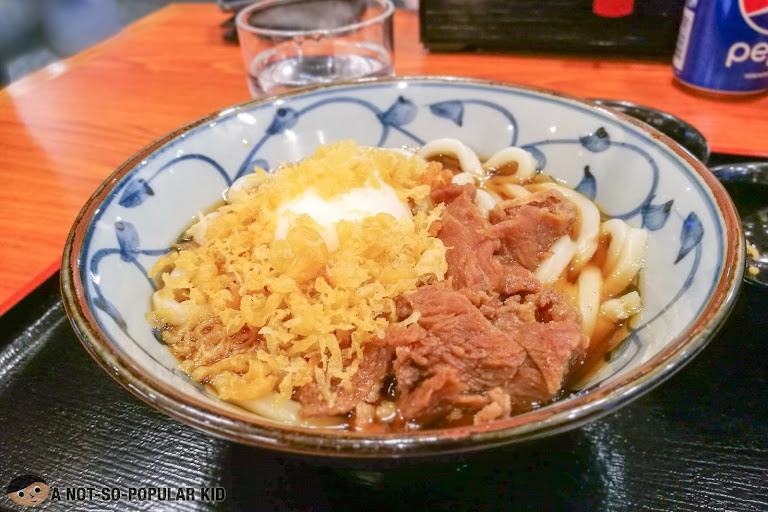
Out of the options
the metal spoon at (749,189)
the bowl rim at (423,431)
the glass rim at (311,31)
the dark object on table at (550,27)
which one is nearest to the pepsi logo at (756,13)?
the dark object on table at (550,27)

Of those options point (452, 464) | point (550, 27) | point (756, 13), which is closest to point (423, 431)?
point (452, 464)

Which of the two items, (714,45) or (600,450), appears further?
(714,45)

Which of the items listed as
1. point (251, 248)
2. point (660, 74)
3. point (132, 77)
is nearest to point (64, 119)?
point (132, 77)

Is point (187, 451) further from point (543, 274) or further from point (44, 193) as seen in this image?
A: point (44, 193)

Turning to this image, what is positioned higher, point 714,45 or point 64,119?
point 714,45

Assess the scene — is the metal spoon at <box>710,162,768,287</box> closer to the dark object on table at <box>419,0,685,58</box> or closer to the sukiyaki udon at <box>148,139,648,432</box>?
the sukiyaki udon at <box>148,139,648,432</box>

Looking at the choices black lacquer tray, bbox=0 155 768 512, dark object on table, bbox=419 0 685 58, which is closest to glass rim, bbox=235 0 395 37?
dark object on table, bbox=419 0 685 58
